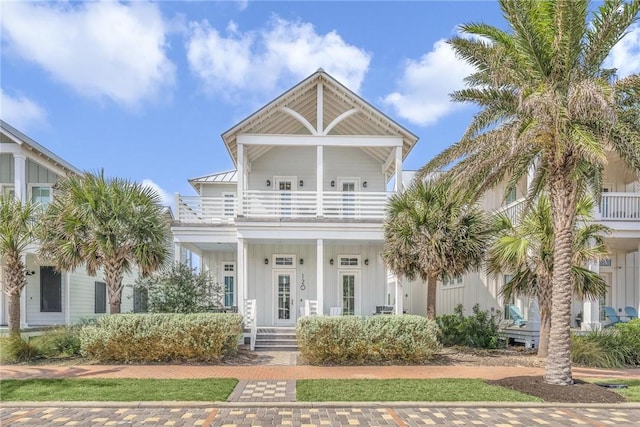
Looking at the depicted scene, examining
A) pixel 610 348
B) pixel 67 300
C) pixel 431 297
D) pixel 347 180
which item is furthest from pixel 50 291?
pixel 610 348

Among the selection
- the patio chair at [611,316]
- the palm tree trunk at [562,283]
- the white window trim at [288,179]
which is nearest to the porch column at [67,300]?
the white window trim at [288,179]

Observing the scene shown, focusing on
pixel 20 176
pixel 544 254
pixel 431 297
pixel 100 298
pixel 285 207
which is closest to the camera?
pixel 544 254

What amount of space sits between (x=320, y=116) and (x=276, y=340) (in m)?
7.72

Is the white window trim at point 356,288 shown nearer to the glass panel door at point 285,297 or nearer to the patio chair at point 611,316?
the glass panel door at point 285,297

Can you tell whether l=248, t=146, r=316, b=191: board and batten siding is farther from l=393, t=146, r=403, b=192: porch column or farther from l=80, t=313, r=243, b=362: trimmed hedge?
l=80, t=313, r=243, b=362: trimmed hedge

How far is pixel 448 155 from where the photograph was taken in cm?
1041

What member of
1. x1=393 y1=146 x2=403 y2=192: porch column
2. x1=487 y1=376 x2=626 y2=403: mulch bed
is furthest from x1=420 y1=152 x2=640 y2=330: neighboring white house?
x1=487 y1=376 x2=626 y2=403: mulch bed

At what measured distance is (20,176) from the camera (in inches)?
650

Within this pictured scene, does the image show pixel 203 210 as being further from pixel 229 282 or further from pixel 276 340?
pixel 276 340

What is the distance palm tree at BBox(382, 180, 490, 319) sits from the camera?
12.6m

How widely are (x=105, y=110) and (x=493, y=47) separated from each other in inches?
576

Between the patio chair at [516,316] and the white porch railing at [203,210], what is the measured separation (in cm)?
1118

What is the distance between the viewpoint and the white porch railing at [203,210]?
16.0 m

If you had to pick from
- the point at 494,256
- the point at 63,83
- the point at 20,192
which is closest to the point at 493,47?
the point at 494,256
